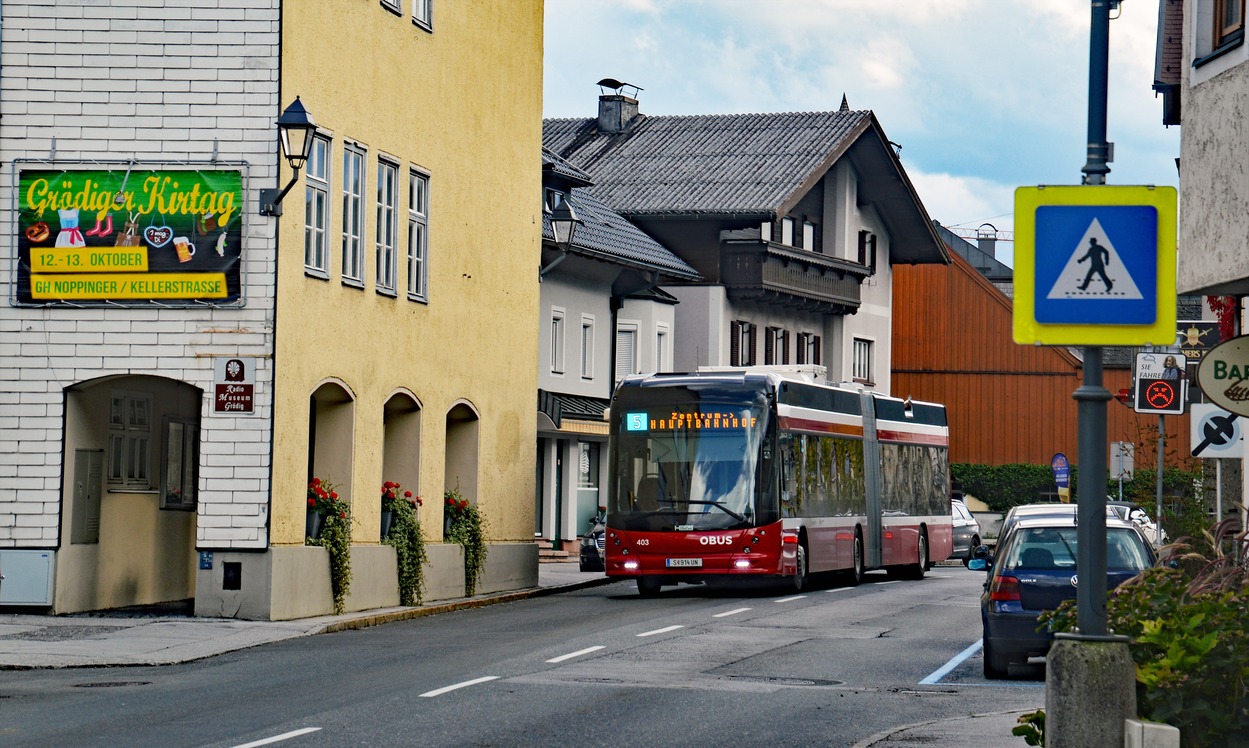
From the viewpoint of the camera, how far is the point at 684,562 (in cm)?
2892

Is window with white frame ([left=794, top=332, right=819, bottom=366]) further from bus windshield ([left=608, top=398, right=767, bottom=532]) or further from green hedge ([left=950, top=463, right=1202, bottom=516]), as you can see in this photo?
bus windshield ([left=608, top=398, right=767, bottom=532])

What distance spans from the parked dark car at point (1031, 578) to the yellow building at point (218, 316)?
344 inches

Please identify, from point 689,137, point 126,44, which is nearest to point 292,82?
Result: point 126,44

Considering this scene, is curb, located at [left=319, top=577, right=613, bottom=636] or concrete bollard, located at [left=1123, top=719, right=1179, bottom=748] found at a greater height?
concrete bollard, located at [left=1123, top=719, right=1179, bottom=748]

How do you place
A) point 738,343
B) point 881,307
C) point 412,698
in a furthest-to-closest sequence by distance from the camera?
point 881,307
point 738,343
point 412,698

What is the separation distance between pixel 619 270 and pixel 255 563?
82.5 feet

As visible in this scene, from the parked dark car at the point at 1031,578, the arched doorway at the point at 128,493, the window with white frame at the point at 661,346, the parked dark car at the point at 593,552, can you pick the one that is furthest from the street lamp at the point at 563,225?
the window with white frame at the point at 661,346

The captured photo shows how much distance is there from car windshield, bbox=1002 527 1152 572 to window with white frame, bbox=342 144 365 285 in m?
10.6

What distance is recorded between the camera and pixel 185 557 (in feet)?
87.0

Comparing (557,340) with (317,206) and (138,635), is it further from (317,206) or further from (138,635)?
(138,635)

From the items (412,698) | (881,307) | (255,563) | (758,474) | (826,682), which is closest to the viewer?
(412,698)

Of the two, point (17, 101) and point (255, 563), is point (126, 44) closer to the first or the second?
point (17, 101)

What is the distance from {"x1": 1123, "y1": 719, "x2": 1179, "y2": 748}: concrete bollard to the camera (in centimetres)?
828

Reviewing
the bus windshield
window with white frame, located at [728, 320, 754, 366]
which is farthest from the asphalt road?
window with white frame, located at [728, 320, 754, 366]
